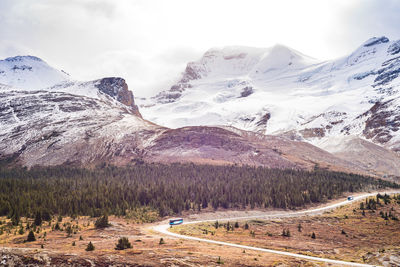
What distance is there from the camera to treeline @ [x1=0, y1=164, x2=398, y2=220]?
70188 millimetres

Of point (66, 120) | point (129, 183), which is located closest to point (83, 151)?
point (66, 120)

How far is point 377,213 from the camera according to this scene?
7462 centimetres

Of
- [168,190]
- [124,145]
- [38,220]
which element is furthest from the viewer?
[124,145]

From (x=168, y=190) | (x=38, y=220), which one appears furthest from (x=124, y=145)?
(x=38, y=220)

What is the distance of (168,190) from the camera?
3472 inches

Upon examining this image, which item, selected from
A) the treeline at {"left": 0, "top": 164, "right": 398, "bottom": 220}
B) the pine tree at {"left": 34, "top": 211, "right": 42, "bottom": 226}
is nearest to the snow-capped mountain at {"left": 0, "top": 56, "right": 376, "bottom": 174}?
the treeline at {"left": 0, "top": 164, "right": 398, "bottom": 220}

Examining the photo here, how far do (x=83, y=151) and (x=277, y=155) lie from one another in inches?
3942

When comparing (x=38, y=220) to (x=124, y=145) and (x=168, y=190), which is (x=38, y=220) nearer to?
(x=168, y=190)

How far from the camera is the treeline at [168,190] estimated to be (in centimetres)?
7019

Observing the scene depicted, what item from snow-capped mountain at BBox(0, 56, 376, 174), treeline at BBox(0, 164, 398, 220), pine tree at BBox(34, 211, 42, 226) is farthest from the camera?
snow-capped mountain at BBox(0, 56, 376, 174)

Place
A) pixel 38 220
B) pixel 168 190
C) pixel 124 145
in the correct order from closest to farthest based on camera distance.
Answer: pixel 38 220
pixel 168 190
pixel 124 145

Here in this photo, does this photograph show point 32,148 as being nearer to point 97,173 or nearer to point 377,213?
point 97,173

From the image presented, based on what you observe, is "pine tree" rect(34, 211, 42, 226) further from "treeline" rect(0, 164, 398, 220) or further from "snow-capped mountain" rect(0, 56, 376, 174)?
"snow-capped mountain" rect(0, 56, 376, 174)

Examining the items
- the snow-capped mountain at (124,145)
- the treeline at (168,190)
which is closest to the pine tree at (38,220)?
the treeline at (168,190)
